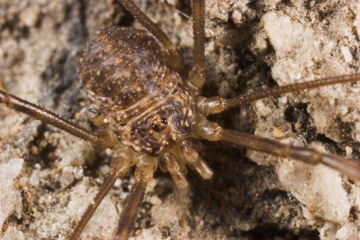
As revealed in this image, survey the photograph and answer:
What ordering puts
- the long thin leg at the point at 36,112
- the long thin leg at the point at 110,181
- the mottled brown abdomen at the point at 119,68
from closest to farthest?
the long thin leg at the point at 110,181 → the long thin leg at the point at 36,112 → the mottled brown abdomen at the point at 119,68

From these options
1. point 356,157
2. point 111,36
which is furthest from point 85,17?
point 356,157

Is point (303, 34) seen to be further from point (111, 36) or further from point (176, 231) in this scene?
point (176, 231)

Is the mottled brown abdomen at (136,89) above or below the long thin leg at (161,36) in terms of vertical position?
below

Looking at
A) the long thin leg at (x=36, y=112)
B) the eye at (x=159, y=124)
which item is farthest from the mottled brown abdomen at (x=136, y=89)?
the long thin leg at (x=36, y=112)

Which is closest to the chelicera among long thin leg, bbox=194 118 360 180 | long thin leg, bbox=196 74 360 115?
long thin leg, bbox=196 74 360 115

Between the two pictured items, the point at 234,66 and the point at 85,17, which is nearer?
the point at 234,66

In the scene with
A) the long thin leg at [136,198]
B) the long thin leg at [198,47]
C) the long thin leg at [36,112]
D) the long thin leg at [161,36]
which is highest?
the long thin leg at [161,36]

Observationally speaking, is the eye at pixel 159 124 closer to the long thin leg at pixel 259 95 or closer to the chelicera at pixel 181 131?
the chelicera at pixel 181 131
